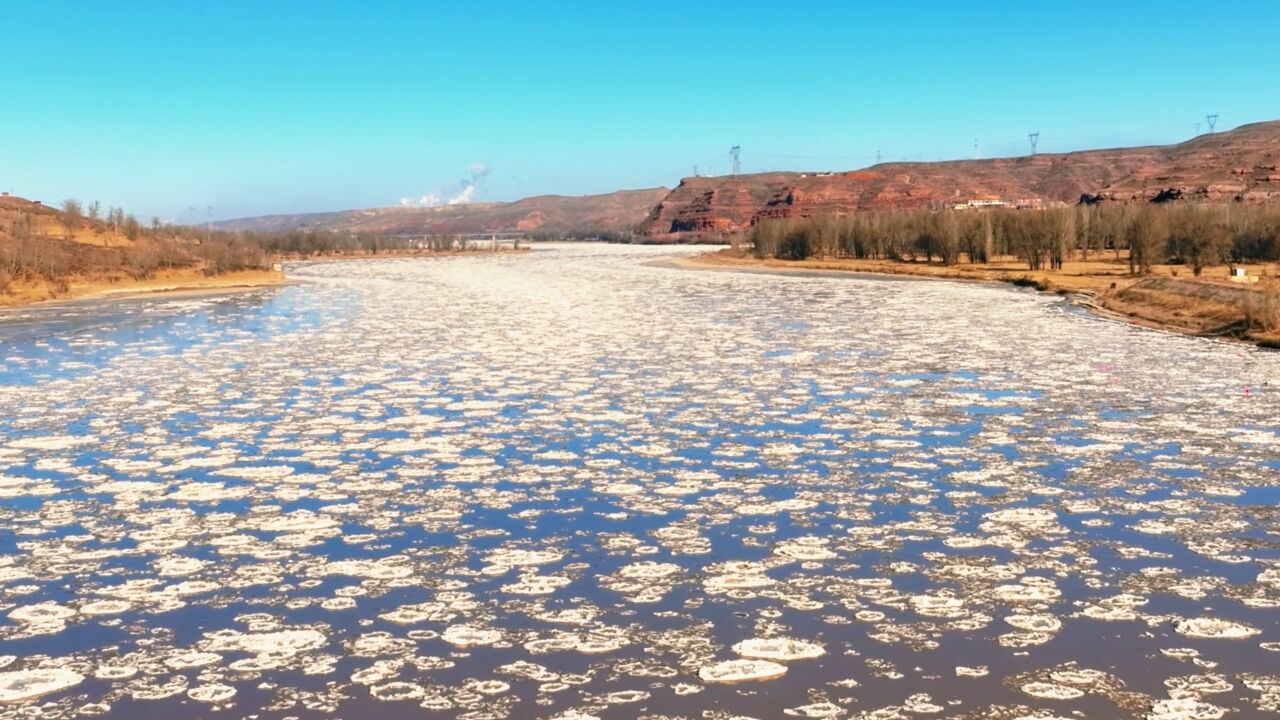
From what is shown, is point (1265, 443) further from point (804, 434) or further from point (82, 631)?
point (82, 631)

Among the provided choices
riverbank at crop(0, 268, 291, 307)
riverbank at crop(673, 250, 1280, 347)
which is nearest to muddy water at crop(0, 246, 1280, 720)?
riverbank at crop(673, 250, 1280, 347)

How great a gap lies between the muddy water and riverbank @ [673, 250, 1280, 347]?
6.04m

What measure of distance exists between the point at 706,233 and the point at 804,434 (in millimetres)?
166111

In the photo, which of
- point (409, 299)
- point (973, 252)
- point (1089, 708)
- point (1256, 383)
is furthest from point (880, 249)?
point (1089, 708)

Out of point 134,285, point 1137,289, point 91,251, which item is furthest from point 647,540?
point 91,251

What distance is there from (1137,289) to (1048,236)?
18068 millimetres

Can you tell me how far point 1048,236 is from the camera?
50438mm

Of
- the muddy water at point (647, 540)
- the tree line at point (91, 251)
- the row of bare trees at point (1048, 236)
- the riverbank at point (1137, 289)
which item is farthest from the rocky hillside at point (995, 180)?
the muddy water at point (647, 540)

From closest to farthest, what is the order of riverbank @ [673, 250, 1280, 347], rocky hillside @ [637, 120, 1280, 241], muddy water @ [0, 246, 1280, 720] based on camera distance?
muddy water @ [0, 246, 1280, 720] < riverbank @ [673, 250, 1280, 347] < rocky hillside @ [637, 120, 1280, 241]

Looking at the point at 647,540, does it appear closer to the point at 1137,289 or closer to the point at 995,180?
the point at 1137,289

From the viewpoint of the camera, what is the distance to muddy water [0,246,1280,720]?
5.98m

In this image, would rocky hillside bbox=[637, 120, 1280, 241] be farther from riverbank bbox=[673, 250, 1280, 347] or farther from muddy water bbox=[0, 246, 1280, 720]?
muddy water bbox=[0, 246, 1280, 720]

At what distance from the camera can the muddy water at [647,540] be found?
598 cm

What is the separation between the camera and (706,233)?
178 meters
